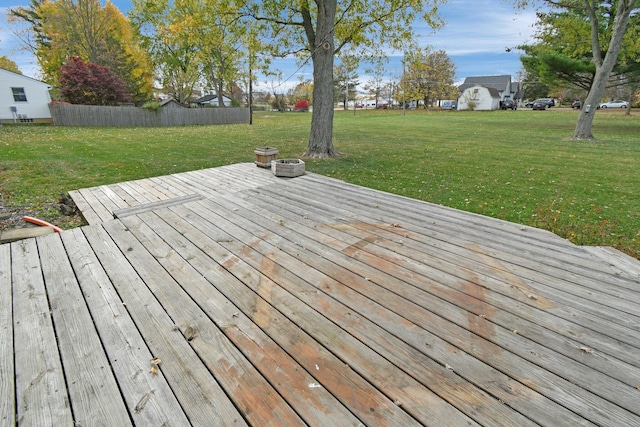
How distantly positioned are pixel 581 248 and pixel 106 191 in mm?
5763

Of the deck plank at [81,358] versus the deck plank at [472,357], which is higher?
the deck plank at [472,357]

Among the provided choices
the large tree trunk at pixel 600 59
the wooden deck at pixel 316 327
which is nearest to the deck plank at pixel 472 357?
the wooden deck at pixel 316 327

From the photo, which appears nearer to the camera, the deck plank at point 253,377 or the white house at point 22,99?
the deck plank at point 253,377

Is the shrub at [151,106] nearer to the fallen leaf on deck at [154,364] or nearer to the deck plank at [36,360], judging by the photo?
the deck plank at [36,360]

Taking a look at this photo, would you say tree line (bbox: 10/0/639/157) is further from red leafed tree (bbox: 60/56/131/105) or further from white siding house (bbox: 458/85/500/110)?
white siding house (bbox: 458/85/500/110)

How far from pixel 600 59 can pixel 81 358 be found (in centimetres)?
1633

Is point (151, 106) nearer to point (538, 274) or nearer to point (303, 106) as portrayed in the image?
point (538, 274)

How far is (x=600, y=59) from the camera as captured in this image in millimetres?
11523

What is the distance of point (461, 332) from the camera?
69.3 inches

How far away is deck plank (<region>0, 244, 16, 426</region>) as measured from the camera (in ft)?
4.23

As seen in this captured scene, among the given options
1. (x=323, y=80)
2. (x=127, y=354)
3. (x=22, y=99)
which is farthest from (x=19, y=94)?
(x=127, y=354)

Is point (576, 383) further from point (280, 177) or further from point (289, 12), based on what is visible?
point (289, 12)

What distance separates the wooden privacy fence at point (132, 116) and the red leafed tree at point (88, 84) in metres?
2.09

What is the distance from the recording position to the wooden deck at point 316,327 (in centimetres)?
133
